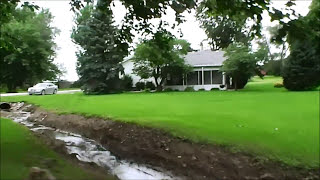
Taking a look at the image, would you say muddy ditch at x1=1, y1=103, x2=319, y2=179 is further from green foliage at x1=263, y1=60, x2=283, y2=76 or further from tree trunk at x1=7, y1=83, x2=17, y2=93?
tree trunk at x1=7, y1=83, x2=17, y2=93

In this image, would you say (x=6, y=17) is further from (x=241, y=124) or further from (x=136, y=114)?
(x=241, y=124)

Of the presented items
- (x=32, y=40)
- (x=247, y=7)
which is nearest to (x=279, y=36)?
(x=247, y=7)

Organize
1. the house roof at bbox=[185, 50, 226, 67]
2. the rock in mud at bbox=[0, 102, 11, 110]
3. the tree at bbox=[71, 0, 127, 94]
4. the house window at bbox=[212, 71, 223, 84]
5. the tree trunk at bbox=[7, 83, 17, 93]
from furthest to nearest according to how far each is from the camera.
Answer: the house roof at bbox=[185, 50, 226, 67]
the house window at bbox=[212, 71, 223, 84]
the tree trunk at bbox=[7, 83, 17, 93]
the tree at bbox=[71, 0, 127, 94]
the rock in mud at bbox=[0, 102, 11, 110]

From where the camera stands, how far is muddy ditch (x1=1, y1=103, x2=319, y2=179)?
757cm

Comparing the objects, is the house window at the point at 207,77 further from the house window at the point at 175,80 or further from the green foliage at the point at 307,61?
the green foliage at the point at 307,61

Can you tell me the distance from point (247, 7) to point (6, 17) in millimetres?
8988

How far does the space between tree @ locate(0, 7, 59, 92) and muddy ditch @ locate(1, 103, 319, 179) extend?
65.8 ft

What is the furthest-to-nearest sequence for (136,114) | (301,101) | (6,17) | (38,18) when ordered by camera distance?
(38,18), (136,114), (6,17), (301,101)

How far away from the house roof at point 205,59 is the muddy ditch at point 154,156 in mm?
21682

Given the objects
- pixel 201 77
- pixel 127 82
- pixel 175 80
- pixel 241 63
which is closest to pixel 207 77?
pixel 201 77

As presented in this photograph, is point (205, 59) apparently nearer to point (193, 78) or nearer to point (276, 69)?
point (193, 78)

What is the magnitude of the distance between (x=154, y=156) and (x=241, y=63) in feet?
69.4

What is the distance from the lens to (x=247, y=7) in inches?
349

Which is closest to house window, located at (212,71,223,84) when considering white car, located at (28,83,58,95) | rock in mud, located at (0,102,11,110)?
white car, located at (28,83,58,95)
